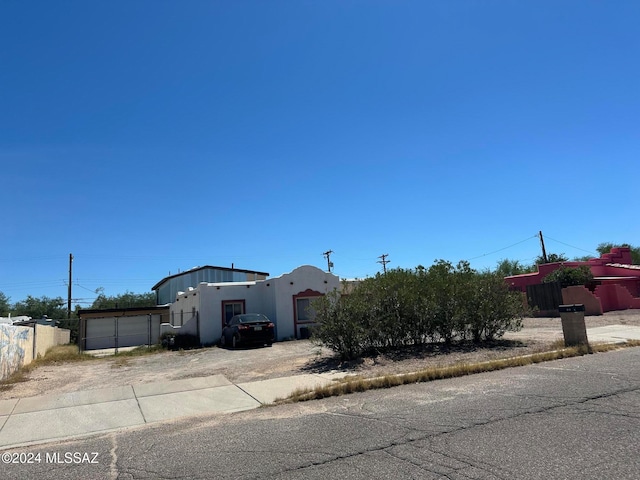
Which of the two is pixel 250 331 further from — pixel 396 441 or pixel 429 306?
pixel 396 441

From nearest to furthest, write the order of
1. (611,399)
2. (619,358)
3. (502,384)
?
(611,399), (502,384), (619,358)

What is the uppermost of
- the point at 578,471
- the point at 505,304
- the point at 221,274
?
the point at 221,274

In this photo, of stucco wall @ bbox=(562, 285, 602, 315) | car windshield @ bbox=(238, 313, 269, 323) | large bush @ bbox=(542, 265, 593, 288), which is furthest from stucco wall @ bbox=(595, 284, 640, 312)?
car windshield @ bbox=(238, 313, 269, 323)

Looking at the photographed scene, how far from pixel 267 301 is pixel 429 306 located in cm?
1250

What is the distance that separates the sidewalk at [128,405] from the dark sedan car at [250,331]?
8.16 m

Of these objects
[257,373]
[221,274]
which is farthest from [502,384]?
[221,274]

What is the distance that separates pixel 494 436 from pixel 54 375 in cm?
1389

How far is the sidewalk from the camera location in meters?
7.35

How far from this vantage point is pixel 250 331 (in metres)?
20.0

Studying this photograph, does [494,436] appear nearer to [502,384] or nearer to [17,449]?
[502,384]

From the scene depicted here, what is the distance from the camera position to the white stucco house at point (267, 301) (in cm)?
2347

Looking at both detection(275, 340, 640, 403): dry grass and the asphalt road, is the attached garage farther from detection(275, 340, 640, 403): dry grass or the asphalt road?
the asphalt road

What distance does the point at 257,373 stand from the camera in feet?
39.8

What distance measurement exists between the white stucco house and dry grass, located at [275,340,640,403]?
45.9ft
